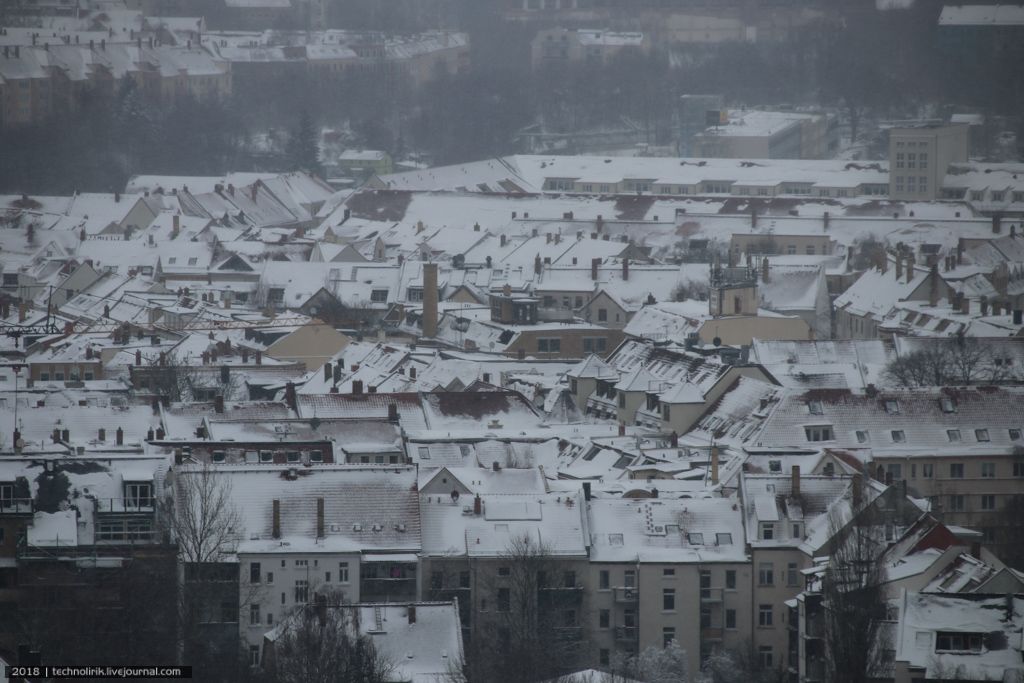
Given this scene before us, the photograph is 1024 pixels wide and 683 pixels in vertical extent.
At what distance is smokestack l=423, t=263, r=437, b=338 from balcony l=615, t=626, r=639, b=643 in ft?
67.0

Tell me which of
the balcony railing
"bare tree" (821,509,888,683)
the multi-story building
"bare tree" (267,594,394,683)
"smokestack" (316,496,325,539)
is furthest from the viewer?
the multi-story building

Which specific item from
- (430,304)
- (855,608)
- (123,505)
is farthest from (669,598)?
(430,304)

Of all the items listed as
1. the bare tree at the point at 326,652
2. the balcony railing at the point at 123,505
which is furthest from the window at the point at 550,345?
the bare tree at the point at 326,652

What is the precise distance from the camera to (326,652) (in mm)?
27250

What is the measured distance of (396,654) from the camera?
89.8ft

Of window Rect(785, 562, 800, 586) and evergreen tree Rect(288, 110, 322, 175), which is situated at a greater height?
evergreen tree Rect(288, 110, 322, 175)

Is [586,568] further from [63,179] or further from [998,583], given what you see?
[63,179]

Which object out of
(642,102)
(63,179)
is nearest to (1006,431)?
(63,179)

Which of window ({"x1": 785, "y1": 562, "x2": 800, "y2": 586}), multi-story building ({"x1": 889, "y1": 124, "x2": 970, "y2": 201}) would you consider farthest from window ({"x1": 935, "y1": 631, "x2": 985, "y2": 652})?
multi-story building ({"x1": 889, "y1": 124, "x2": 970, "y2": 201})

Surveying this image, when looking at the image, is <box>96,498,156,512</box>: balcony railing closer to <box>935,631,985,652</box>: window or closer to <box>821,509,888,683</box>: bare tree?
<box>821,509,888,683</box>: bare tree

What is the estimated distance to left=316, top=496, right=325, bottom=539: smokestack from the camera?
30753 millimetres

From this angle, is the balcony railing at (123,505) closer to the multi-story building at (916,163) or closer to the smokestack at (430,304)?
the smokestack at (430,304)

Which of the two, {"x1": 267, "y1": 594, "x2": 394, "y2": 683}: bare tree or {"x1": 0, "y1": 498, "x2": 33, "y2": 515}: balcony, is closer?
{"x1": 267, "y1": 594, "x2": 394, "y2": 683}: bare tree

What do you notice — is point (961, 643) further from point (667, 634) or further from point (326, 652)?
point (326, 652)
